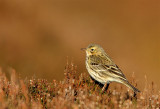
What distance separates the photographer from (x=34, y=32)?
21531 mm

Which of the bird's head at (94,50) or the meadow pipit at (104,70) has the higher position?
the bird's head at (94,50)

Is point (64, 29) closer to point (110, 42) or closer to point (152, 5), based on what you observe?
point (110, 42)

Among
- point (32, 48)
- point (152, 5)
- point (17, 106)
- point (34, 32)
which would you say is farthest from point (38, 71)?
point (17, 106)

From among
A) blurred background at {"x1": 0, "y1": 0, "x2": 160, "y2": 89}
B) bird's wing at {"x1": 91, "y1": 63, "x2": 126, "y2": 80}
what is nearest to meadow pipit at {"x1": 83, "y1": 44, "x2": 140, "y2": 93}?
bird's wing at {"x1": 91, "y1": 63, "x2": 126, "y2": 80}

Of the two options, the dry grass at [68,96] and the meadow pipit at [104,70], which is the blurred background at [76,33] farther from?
the dry grass at [68,96]

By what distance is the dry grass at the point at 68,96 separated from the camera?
6734mm

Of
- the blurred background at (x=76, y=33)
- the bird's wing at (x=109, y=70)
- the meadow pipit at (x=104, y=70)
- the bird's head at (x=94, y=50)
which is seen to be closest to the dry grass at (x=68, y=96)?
the meadow pipit at (x=104, y=70)

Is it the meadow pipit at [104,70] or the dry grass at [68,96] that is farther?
the meadow pipit at [104,70]

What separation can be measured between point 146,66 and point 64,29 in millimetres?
5241

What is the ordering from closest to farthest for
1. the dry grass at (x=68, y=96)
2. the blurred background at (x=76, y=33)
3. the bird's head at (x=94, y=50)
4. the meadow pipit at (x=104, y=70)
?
1. the dry grass at (x=68, y=96)
2. the meadow pipit at (x=104, y=70)
3. the bird's head at (x=94, y=50)
4. the blurred background at (x=76, y=33)

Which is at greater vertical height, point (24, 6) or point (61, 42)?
point (24, 6)

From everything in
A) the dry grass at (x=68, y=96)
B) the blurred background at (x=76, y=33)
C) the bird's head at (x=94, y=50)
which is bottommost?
the dry grass at (x=68, y=96)

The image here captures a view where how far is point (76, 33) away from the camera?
21922 millimetres

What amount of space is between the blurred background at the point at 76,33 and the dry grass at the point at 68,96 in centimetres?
947
